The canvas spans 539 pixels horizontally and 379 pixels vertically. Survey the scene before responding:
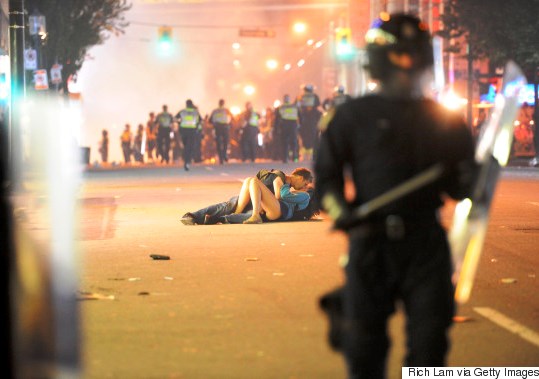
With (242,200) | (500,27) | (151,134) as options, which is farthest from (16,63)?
(151,134)

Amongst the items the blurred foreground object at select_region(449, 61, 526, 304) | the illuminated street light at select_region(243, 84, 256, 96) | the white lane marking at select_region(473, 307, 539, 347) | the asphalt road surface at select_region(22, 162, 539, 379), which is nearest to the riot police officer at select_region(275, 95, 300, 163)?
the asphalt road surface at select_region(22, 162, 539, 379)

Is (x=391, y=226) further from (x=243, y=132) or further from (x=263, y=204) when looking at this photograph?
(x=243, y=132)

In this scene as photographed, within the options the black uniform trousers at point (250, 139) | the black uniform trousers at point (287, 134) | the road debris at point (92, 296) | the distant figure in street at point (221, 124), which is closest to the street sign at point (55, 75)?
the distant figure in street at point (221, 124)

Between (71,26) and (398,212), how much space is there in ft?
168

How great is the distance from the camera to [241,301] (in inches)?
396

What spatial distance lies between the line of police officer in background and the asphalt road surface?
17043 millimetres

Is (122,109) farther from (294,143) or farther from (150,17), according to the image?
(294,143)

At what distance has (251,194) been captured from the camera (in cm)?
1711

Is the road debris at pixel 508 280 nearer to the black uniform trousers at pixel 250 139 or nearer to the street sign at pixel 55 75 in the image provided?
the black uniform trousers at pixel 250 139

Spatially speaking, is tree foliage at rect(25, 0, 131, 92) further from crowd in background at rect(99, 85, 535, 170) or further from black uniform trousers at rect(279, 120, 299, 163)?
black uniform trousers at rect(279, 120, 299, 163)

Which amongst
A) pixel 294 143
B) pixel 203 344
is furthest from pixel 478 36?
pixel 203 344

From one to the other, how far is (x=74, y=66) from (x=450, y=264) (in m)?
53.4

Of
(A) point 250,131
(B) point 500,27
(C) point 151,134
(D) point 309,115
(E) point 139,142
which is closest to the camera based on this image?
(B) point 500,27

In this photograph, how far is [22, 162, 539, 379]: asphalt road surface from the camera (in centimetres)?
757
